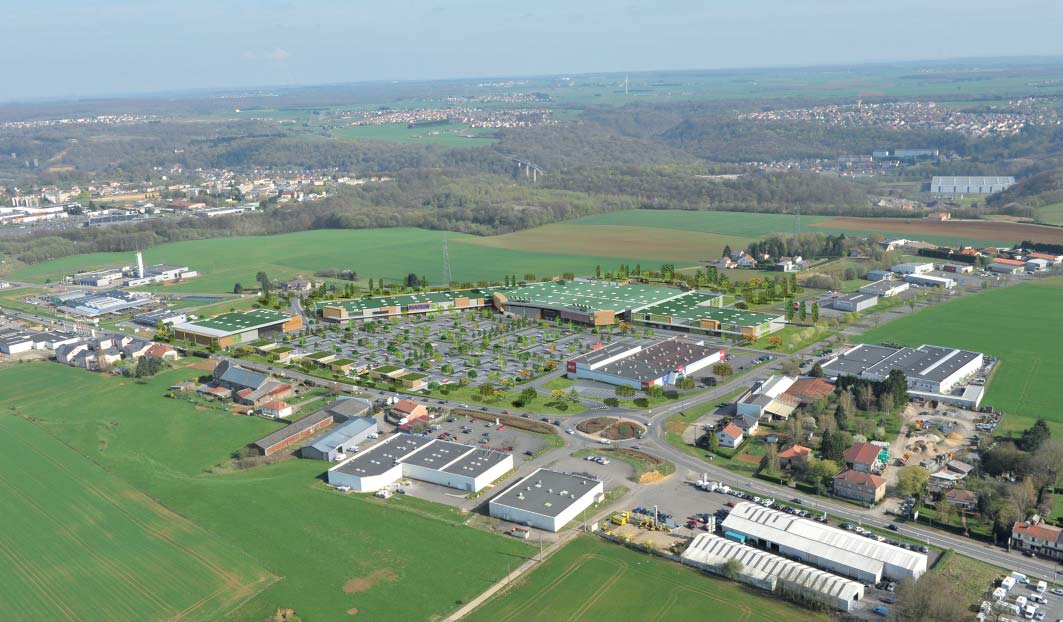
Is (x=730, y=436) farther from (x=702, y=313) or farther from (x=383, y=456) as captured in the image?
(x=702, y=313)

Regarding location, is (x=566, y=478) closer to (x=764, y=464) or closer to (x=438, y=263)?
(x=764, y=464)

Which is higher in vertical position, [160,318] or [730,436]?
[160,318]

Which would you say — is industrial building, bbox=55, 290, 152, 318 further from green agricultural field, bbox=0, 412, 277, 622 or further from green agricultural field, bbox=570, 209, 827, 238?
green agricultural field, bbox=570, 209, 827, 238

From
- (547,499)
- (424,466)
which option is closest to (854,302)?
(547,499)

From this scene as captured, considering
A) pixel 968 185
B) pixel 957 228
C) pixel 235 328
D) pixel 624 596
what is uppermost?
pixel 968 185

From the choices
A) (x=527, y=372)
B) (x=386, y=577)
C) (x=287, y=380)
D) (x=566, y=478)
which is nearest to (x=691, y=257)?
(x=527, y=372)
